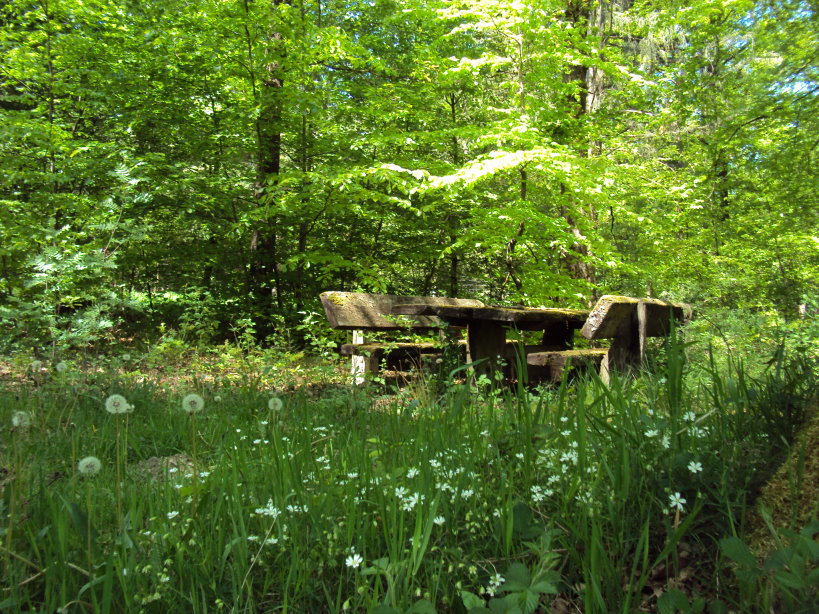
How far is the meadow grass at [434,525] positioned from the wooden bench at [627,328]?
3030 mm

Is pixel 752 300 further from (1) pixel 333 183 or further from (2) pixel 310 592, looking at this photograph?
(2) pixel 310 592

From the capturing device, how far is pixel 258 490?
1.78 metres

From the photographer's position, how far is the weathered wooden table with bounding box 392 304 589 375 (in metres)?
5.46

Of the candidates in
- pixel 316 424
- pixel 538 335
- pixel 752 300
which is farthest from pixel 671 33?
pixel 316 424

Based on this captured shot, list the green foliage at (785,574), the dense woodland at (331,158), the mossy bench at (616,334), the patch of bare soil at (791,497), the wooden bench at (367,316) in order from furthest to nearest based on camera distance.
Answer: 1. the dense woodland at (331,158)
2. the wooden bench at (367,316)
3. the mossy bench at (616,334)
4. the patch of bare soil at (791,497)
5. the green foliage at (785,574)

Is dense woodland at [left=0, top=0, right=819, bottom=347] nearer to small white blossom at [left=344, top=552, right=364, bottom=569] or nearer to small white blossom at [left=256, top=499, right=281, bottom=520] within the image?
small white blossom at [left=256, top=499, right=281, bottom=520]

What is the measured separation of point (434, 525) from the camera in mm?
1547

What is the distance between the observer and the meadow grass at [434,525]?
1.26m

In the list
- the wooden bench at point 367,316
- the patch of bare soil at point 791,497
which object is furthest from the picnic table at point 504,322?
the patch of bare soil at point 791,497

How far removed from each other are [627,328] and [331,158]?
602 cm

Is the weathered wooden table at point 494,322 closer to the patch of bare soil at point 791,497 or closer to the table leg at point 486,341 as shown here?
the table leg at point 486,341

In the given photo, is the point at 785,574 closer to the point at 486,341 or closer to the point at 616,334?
the point at 616,334

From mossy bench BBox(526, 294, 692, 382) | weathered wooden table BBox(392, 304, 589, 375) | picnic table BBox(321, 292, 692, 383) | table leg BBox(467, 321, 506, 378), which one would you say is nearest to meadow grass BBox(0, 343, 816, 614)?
mossy bench BBox(526, 294, 692, 382)

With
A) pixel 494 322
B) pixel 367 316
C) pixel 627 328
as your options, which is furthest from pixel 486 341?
pixel 627 328
